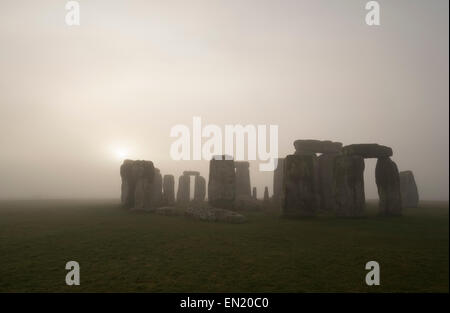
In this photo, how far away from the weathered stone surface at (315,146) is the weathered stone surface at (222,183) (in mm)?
4538

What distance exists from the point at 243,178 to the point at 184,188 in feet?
18.4

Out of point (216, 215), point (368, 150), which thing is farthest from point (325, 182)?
point (216, 215)

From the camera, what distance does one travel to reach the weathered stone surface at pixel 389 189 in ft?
51.6

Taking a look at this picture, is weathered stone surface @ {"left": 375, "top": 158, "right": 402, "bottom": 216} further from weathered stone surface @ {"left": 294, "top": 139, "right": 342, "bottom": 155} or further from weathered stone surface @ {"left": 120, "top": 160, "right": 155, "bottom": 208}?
weathered stone surface @ {"left": 120, "top": 160, "right": 155, "bottom": 208}

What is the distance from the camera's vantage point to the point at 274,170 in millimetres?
25594

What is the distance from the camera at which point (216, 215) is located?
46.9 ft

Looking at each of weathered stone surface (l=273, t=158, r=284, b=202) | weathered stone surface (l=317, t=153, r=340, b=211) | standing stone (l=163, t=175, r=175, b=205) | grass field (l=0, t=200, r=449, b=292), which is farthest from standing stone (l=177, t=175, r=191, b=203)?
grass field (l=0, t=200, r=449, b=292)

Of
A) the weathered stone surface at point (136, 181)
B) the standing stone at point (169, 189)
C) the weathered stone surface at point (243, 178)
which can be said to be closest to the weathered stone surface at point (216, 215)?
the weathered stone surface at point (136, 181)

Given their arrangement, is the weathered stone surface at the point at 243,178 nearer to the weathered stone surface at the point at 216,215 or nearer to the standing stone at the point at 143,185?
the standing stone at the point at 143,185

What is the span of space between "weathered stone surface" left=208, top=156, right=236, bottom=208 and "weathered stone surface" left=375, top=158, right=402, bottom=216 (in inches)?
308

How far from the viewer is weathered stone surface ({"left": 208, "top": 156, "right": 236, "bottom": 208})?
1862cm

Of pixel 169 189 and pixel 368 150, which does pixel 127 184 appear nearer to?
pixel 169 189
